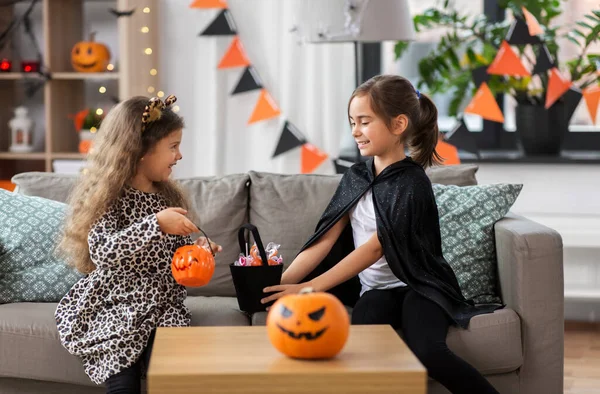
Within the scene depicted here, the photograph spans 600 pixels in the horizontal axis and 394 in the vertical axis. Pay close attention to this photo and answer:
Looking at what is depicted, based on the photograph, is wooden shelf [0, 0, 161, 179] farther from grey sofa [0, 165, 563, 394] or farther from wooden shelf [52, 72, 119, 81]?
grey sofa [0, 165, 563, 394]

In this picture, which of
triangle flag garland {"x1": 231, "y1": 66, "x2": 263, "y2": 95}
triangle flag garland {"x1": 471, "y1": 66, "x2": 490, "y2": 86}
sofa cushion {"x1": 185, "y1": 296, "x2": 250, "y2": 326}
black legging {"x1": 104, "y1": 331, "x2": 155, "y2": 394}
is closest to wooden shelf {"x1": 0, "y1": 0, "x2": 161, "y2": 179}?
triangle flag garland {"x1": 231, "y1": 66, "x2": 263, "y2": 95}

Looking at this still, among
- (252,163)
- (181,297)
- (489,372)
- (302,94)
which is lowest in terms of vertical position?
(489,372)

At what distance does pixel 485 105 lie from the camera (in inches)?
149

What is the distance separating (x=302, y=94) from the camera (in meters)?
4.01

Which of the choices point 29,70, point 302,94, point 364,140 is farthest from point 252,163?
point 364,140

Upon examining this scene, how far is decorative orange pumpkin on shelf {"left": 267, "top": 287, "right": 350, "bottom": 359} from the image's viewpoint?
169 cm

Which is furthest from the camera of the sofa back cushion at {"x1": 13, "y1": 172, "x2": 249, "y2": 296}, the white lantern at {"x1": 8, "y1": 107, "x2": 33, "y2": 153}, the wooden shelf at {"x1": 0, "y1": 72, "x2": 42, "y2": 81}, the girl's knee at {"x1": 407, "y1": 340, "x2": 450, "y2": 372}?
the white lantern at {"x1": 8, "y1": 107, "x2": 33, "y2": 153}

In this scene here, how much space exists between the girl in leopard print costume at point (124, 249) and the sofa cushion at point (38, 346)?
7 cm

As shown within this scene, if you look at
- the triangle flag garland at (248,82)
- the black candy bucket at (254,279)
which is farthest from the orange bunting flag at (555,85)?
the black candy bucket at (254,279)

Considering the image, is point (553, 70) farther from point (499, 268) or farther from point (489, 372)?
point (489, 372)

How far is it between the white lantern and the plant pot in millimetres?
2326

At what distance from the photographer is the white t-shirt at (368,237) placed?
8.20 feet

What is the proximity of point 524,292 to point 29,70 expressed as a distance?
264cm

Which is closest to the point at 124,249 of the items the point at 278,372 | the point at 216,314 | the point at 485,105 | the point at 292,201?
the point at 216,314
